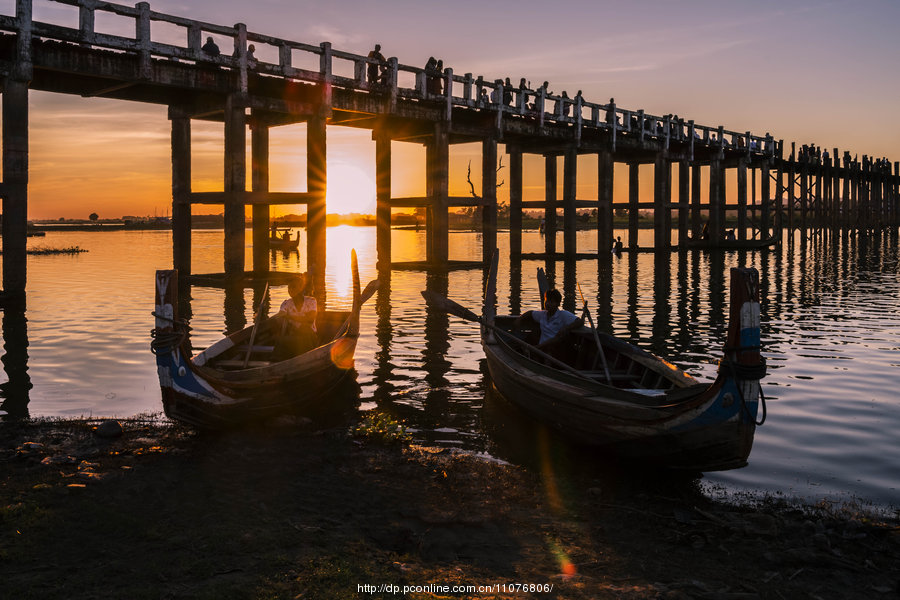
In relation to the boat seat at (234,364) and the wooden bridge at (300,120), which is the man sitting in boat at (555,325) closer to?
the boat seat at (234,364)

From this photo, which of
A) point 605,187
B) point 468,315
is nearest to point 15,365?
point 468,315

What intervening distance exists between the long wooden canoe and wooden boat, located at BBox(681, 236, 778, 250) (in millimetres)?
42311

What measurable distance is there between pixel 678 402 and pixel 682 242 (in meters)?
43.8

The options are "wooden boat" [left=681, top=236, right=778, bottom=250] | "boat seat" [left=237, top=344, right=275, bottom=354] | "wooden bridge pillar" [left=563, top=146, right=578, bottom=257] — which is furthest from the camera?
"wooden boat" [left=681, top=236, right=778, bottom=250]

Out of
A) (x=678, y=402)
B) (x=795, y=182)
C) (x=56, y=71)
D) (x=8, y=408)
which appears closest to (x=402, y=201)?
(x=56, y=71)

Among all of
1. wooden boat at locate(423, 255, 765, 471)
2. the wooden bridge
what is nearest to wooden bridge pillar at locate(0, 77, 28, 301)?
the wooden bridge

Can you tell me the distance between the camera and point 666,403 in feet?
22.6

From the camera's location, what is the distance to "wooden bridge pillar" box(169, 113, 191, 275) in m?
22.7

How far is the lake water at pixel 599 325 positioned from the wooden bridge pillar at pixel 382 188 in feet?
7.54

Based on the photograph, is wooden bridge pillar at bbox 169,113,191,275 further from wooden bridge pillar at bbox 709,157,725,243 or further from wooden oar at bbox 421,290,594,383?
wooden bridge pillar at bbox 709,157,725,243

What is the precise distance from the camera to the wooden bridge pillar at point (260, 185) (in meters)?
24.2

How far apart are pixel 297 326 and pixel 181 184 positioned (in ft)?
47.4

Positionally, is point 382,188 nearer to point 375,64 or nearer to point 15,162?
point 375,64

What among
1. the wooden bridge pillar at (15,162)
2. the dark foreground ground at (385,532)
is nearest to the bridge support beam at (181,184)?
the wooden bridge pillar at (15,162)
